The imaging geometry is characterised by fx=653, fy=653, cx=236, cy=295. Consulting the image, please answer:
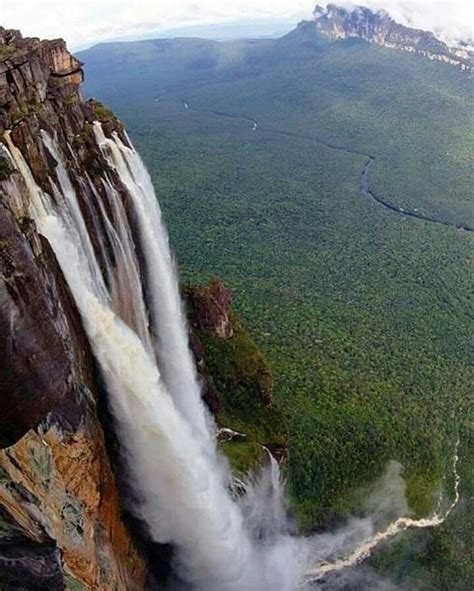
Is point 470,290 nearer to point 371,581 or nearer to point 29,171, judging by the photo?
point 371,581

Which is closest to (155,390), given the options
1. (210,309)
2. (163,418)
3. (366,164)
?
(163,418)

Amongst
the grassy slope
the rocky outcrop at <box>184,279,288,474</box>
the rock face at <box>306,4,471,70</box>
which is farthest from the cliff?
the rock face at <box>306,4,471,70</box>

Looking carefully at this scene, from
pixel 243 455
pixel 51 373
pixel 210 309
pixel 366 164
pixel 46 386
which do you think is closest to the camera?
pixel 46 386

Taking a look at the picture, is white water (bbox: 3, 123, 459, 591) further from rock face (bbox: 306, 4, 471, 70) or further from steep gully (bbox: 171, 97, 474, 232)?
rock face (bbox: 306, 4, 471, 70)

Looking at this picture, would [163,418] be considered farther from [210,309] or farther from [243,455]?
[210,309]

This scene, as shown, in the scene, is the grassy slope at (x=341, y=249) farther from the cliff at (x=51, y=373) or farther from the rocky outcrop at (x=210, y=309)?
the cliff at (x=51, y=373)

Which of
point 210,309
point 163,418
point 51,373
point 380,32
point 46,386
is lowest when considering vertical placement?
point 210,309

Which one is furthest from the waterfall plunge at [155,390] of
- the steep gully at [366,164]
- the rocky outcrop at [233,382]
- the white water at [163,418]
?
the steep gully at [366,164]
